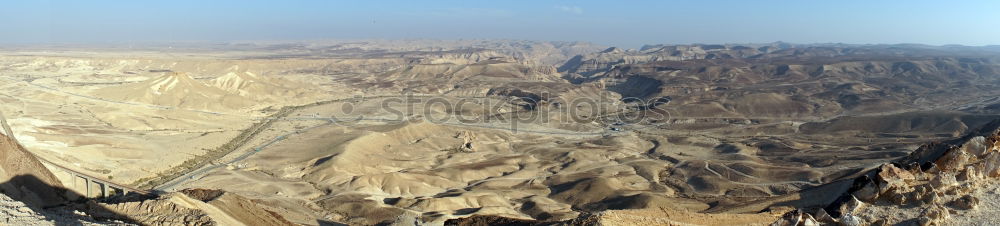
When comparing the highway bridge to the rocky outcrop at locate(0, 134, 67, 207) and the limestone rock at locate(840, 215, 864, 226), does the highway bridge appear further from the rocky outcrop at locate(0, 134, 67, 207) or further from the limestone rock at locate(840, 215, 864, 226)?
the limestone rock at locate(840, 215, 864, 226)

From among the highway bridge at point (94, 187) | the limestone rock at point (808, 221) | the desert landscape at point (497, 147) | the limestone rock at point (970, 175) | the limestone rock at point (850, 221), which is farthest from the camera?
the highway bridge at point (94, 187)

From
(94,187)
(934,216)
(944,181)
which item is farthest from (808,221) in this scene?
(94,187)

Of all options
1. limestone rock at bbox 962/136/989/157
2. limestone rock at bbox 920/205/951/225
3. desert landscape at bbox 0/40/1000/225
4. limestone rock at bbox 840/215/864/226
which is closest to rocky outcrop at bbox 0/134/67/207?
desert landscape at bbox 0/40/1000/225

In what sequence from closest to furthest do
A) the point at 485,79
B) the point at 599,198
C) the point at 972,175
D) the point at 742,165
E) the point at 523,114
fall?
the point at 972,175, the point at 599,198, the point at 742,165, the point at 523,114, the point at 485,79

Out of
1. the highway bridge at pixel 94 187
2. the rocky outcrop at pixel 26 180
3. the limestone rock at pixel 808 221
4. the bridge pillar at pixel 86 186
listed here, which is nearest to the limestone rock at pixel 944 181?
the limestone rock at pixel 808 221

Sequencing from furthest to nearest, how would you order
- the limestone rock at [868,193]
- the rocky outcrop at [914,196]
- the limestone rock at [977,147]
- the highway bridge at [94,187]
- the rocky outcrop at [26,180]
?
1. the highway bridge at [94,187]
2. the rocky outcrop at [26,180]
3. the limestone rock at [977,147]
4. the limestone rock at [868,193]
5. the rocky outcrop at [914,196]

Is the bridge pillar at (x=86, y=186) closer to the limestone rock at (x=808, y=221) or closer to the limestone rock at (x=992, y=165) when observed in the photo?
the limestone rock at (x=808, y=221)

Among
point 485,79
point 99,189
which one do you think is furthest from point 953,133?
point 485,79

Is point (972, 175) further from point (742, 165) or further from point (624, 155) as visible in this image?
point (624, 155)
